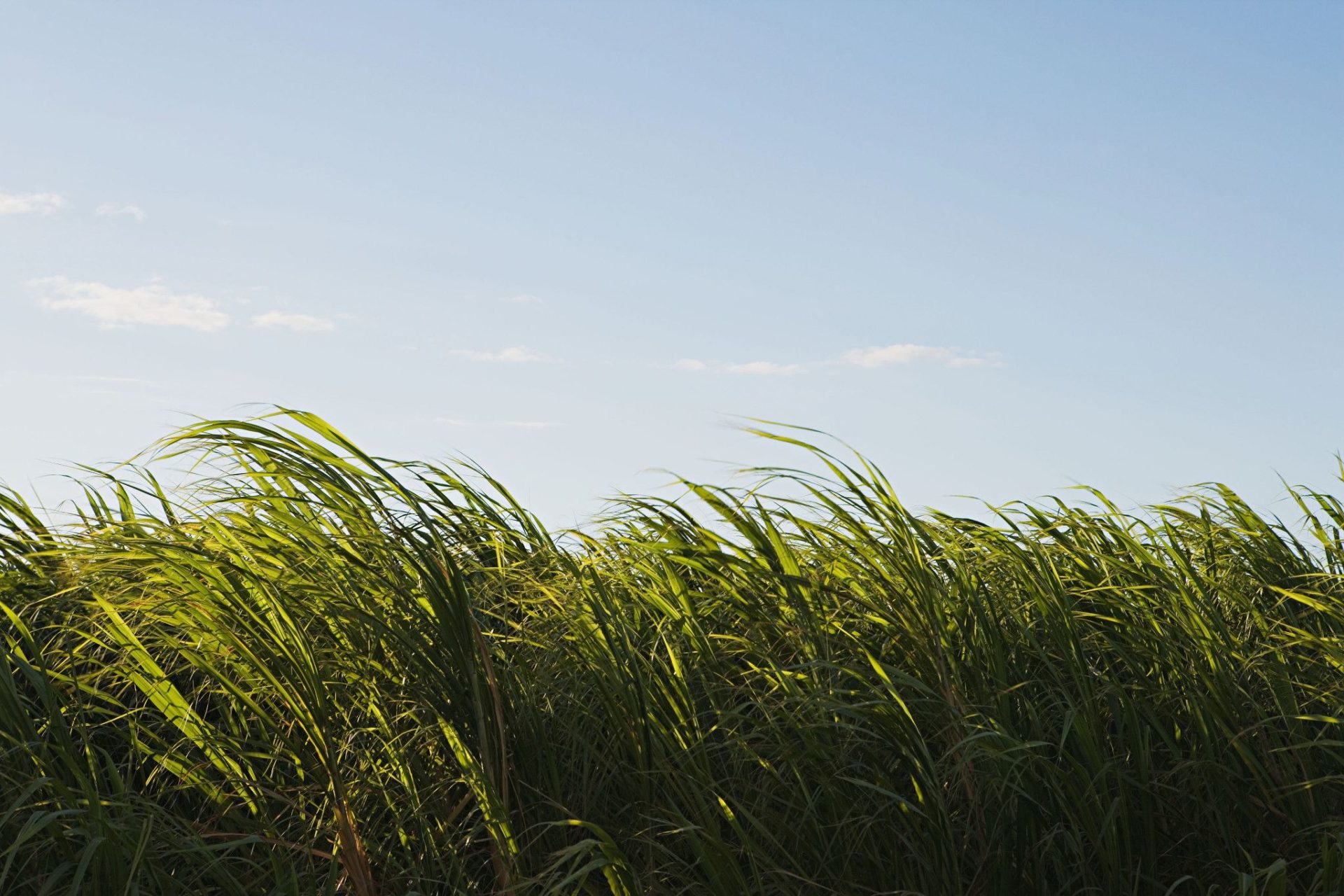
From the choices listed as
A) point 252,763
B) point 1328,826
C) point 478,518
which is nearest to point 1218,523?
point 1328,826

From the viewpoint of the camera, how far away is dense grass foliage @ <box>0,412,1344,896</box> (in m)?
2.84

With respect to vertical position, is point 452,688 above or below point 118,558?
below

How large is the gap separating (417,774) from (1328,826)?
2414 mm

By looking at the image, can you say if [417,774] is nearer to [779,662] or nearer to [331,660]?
[331,660]

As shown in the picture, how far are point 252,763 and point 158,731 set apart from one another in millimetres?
349

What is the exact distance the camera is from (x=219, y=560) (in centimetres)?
309

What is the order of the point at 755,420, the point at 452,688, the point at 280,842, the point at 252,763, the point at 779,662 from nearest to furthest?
the point at 280,842, the point at 452,688, the point at 252,763, the point at 779,662, the point at 755,420

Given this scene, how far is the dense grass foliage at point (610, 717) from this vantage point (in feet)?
9.31

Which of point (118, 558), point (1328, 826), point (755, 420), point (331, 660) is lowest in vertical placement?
point (1328, 826)

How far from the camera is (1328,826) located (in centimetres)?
324

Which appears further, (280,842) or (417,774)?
(417,774)

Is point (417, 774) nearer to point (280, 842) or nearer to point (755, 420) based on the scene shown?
point (280, 842)

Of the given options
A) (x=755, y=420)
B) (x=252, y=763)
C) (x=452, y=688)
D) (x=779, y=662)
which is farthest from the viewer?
(x=755, y=420)

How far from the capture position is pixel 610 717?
324cm
